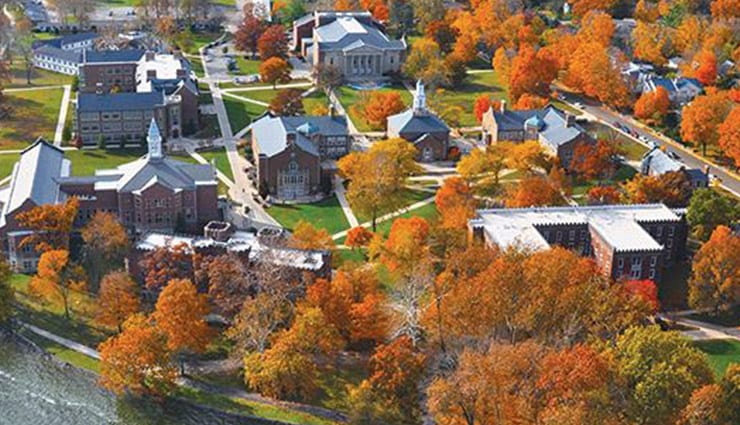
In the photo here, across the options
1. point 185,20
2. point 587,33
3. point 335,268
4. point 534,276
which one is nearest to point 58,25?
point 185,20

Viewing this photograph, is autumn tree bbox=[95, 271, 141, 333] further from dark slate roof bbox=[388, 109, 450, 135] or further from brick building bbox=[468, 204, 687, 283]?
dark slate roof bbox=[388, 109, 450, 135]

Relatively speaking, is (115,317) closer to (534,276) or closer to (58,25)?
(534,276)

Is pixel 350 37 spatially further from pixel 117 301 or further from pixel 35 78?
pixel 117 301

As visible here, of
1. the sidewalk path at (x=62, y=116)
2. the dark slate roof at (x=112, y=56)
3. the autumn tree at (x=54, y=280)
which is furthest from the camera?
the dark slate roof at (x=112, y=56)

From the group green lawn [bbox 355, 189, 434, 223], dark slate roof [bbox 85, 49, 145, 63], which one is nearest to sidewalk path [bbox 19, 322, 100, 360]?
green lawn [bbox 355, 189, 434, 223]

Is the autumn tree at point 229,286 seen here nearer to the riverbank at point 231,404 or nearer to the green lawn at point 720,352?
the riverbank at point 231,404

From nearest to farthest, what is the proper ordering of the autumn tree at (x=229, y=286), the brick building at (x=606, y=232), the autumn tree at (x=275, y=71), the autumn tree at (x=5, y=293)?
the autumn tree at (x=229, y=286) → the autumn tree at (x=5, y=293) → the brick building at (x=606, y=232) → the autumn tree at (x=275, y=71)

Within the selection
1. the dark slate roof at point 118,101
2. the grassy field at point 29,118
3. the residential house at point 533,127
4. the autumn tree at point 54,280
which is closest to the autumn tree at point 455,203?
the residential house at point 533,127
